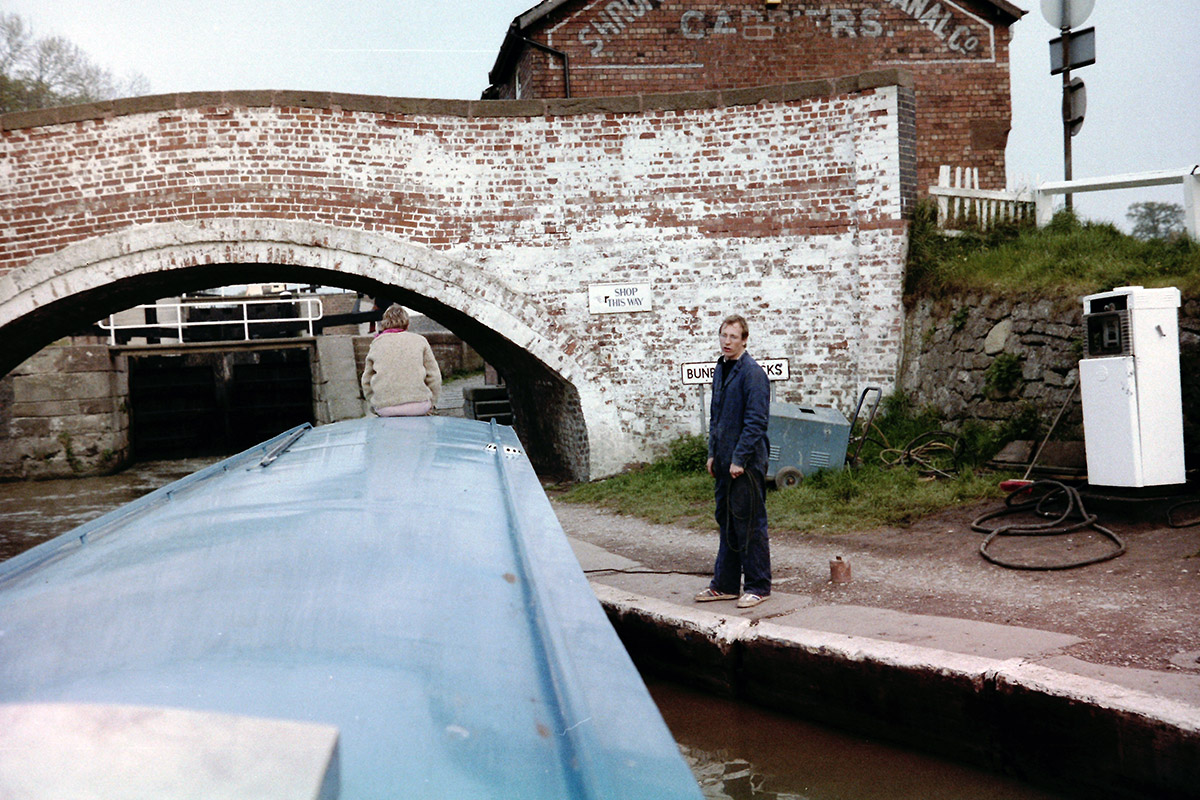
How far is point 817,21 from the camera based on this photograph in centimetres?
1565

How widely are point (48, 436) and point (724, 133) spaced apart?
13124 millimetres

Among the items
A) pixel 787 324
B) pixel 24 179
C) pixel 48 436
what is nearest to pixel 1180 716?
pixel 787 324

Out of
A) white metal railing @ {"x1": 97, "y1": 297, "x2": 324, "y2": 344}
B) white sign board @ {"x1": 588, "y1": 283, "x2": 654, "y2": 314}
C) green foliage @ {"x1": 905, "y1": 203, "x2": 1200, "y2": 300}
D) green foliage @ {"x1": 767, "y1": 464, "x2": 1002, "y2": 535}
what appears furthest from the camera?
white metal railing @ {"x1": 97, "y1": 297, "x2": 324, "y2": 344}

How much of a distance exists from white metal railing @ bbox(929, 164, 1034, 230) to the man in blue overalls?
606 centimetres

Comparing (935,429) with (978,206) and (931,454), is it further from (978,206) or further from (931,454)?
(978,206)

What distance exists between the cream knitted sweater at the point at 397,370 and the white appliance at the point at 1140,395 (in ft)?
14.1

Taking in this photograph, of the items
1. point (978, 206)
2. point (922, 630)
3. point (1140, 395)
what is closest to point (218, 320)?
point (978, 206)

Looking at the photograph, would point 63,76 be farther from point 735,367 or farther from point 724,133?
point 735,367

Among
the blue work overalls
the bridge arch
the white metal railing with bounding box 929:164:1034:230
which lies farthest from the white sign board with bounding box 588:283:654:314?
the blue work overalls

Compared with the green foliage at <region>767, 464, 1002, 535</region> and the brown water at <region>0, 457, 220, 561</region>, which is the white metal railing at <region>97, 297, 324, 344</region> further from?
the green foliage at <region>767, 464, 1002, 535</region>

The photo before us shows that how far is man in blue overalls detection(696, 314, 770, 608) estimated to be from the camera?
511cm

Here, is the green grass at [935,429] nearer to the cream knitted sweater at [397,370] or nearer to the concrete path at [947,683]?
the concrete path at [947,683]

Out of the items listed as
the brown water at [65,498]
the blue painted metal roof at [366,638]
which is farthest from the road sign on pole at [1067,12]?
the brown water at [65,498]

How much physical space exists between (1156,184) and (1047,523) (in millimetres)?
4383
